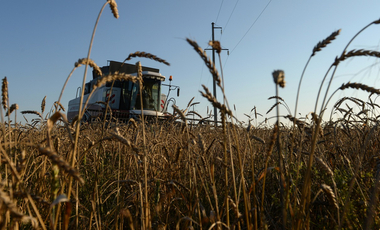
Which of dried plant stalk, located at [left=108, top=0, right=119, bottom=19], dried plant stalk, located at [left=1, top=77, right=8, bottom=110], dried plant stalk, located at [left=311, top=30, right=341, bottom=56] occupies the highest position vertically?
dried plant stalk, located at [left=108, top=0, right=119, bottom=19]

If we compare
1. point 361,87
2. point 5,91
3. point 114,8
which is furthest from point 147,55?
point 361,87

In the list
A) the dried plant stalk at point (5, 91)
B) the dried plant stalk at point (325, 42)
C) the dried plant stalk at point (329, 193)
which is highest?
the dried plant stalk at point (325, 42)

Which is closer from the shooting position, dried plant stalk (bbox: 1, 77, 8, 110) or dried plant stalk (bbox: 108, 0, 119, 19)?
dried plant stalk (bbox: 1, 77, 8, 110)

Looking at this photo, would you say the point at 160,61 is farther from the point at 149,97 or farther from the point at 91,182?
the point at 149,97

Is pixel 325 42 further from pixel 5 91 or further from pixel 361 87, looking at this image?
pixel 5 91

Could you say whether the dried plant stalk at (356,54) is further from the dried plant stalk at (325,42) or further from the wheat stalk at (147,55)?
the wheat stalk at (147,55)

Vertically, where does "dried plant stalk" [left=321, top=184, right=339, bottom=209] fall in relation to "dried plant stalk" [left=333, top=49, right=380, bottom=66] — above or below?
below

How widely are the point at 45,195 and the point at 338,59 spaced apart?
183 centimetres

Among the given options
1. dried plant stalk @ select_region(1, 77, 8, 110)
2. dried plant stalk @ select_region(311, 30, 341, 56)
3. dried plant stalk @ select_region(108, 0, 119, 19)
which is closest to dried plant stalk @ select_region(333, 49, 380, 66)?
dried plant stalk @ select_region(311, 30, 341, 56)

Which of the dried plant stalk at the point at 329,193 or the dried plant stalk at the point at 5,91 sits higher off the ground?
the dried plant stalk at the point at 5,91

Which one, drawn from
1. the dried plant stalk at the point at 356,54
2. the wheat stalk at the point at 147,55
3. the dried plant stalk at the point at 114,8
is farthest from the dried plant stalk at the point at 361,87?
the dried plant stalk at the point at 114,8

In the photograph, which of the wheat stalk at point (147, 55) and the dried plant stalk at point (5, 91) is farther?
the wheat stalk at point (147, 55)

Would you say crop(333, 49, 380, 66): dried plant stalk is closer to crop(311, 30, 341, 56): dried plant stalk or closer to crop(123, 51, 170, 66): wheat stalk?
crop(311, 30, 341, 56): dried plant stalk

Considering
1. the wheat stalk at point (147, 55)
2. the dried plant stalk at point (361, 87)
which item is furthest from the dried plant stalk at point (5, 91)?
the dried plant stalk at point (361, 87)
